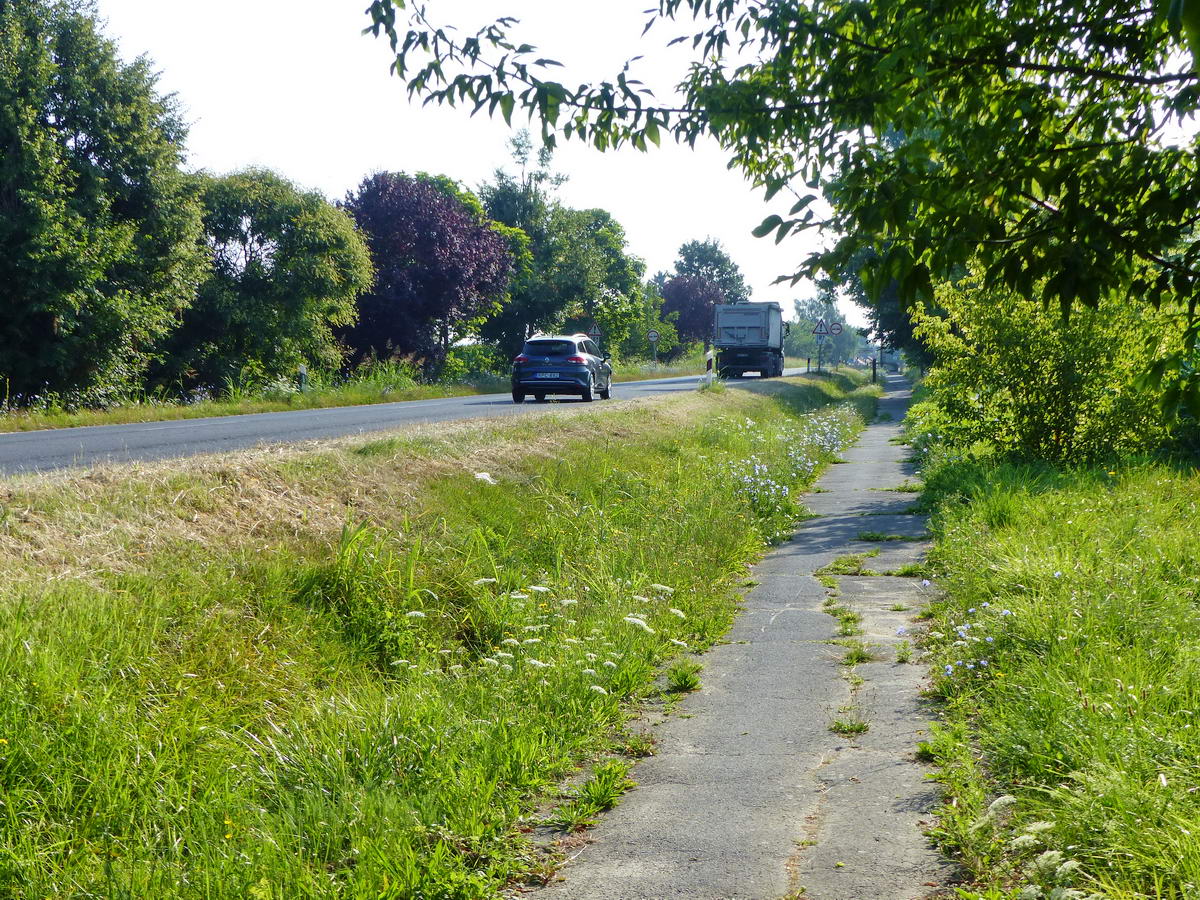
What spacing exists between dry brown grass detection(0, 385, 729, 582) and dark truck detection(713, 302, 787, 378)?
3528 cm

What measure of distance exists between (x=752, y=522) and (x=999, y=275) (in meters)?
7.60

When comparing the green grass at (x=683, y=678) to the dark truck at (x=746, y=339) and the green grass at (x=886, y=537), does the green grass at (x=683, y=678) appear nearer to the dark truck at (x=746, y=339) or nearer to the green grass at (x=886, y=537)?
the green grass at (x=886, y=537)

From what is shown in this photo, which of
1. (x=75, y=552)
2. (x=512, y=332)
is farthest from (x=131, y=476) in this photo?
(x=512, y=332)

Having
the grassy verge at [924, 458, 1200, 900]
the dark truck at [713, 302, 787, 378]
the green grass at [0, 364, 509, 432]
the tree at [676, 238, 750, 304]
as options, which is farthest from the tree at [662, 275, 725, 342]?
the grassy verge at [924, 458, 1200, 900]

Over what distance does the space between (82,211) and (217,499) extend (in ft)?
61.4

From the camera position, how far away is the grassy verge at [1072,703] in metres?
3.37

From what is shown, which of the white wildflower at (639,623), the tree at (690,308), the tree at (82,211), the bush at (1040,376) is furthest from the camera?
the tree at (690,308)

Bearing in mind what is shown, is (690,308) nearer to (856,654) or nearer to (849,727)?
(856,654)

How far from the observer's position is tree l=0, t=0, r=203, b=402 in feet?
68.8

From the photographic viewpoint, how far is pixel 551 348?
25.0m

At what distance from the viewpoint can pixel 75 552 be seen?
18.0ft

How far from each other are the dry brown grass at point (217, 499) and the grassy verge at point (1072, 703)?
4.13 m

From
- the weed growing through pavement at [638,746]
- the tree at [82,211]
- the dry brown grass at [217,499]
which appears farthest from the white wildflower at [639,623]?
the tree at [82,211]

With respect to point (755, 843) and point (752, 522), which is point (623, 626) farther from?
point (752, 522)
